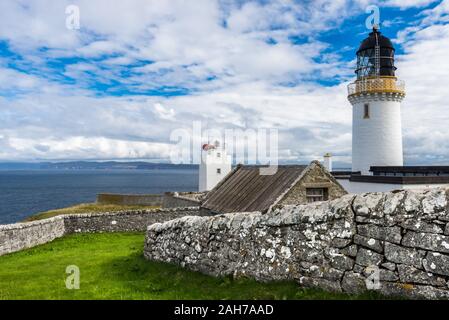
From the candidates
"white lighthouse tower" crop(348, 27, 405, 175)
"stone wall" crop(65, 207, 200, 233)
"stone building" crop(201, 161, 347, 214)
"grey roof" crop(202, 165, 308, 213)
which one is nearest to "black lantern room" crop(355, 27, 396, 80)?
"white lighthouse tower" crop(348, 27, 405, 175)

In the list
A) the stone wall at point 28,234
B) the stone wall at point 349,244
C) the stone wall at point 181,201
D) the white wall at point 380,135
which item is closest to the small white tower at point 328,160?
the white wall at point 380,135

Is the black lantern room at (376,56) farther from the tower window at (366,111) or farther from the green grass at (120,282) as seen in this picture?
the green grass at (120,282)

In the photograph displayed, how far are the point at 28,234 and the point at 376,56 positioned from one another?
28.3 m

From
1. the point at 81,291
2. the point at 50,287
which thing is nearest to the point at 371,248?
the point at 81,291

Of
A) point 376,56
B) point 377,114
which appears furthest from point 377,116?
point 376,56

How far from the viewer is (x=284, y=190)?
14750 mm

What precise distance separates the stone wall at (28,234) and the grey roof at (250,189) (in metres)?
8.22

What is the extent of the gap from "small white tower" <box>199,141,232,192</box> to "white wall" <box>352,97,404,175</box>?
2803cm

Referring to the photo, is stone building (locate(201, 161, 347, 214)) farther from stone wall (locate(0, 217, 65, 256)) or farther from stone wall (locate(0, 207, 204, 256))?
stone wall (locate(0, 217, 65, 256))

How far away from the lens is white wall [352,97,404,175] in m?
30.2

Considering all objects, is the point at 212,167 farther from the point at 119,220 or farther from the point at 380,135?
the point at 119,220

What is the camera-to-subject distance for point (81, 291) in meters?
8.46

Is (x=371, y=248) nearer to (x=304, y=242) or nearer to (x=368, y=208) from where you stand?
(x=368, y=208)
